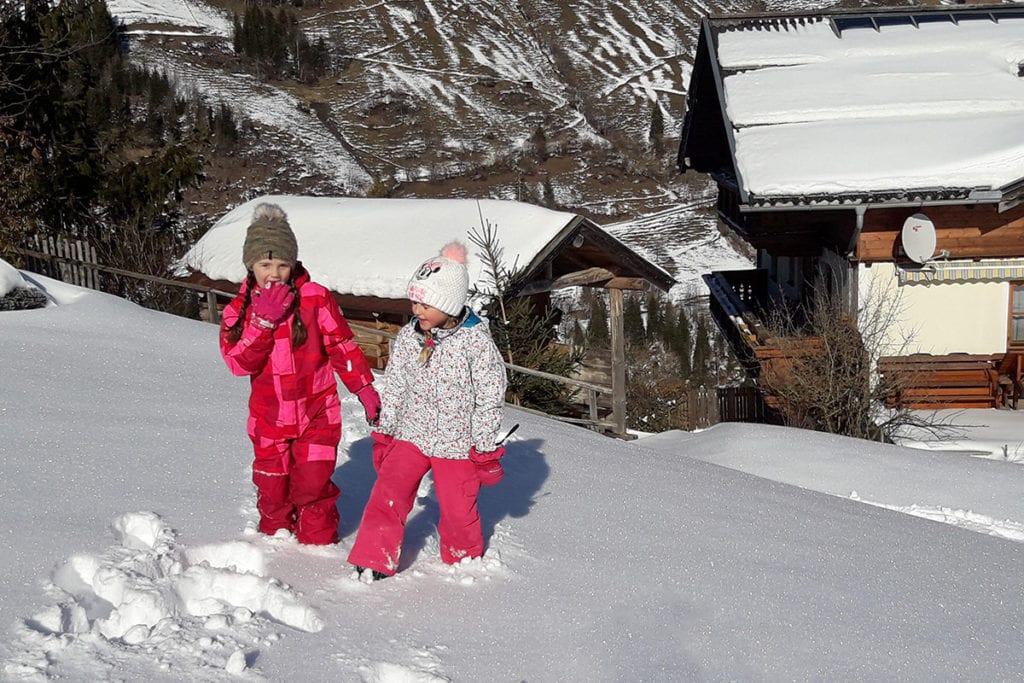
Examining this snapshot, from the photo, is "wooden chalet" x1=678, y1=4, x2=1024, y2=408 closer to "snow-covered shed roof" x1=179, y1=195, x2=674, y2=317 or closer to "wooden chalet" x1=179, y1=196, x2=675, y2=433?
"wooden chalet" x1=179, y1=196, x2=675, y2=433

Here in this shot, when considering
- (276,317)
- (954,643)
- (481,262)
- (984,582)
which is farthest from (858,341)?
(276,317)

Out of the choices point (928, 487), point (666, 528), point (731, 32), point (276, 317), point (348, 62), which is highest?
point (348, 62)

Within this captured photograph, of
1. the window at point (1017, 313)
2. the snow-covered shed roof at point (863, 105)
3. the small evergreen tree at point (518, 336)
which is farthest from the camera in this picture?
the window at point (1017, 313)

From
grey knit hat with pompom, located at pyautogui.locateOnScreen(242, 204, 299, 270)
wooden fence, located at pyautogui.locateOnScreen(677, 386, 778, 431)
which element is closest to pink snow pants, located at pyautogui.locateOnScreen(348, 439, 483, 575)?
grey knit hat with pompom, located at pyautogui.locateOnScreen(242, 204, 299, 270)

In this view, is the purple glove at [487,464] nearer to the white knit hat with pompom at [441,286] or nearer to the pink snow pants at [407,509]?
the pink snow pants at [407,509]

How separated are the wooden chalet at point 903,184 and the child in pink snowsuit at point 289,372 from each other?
11.9 m

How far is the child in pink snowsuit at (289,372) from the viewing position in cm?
411

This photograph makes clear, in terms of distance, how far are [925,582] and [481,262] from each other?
8262mm

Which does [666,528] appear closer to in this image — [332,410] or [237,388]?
[332,410]

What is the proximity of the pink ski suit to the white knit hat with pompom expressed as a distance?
1.43 ft

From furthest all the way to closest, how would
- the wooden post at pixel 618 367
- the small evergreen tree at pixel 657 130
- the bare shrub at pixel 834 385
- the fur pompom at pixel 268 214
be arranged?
the small evergreen tree at pixel 657 130 → the bare shrub at pixel 834 385 → the wooden post at pixel 618 367 → the fur pompom at pixel 268 214

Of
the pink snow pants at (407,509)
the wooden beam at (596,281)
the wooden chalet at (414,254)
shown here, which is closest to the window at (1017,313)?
the wooden chalet at (414,254)

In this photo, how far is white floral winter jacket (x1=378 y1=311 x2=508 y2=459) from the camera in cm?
418

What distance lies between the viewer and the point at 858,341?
45.5ft
